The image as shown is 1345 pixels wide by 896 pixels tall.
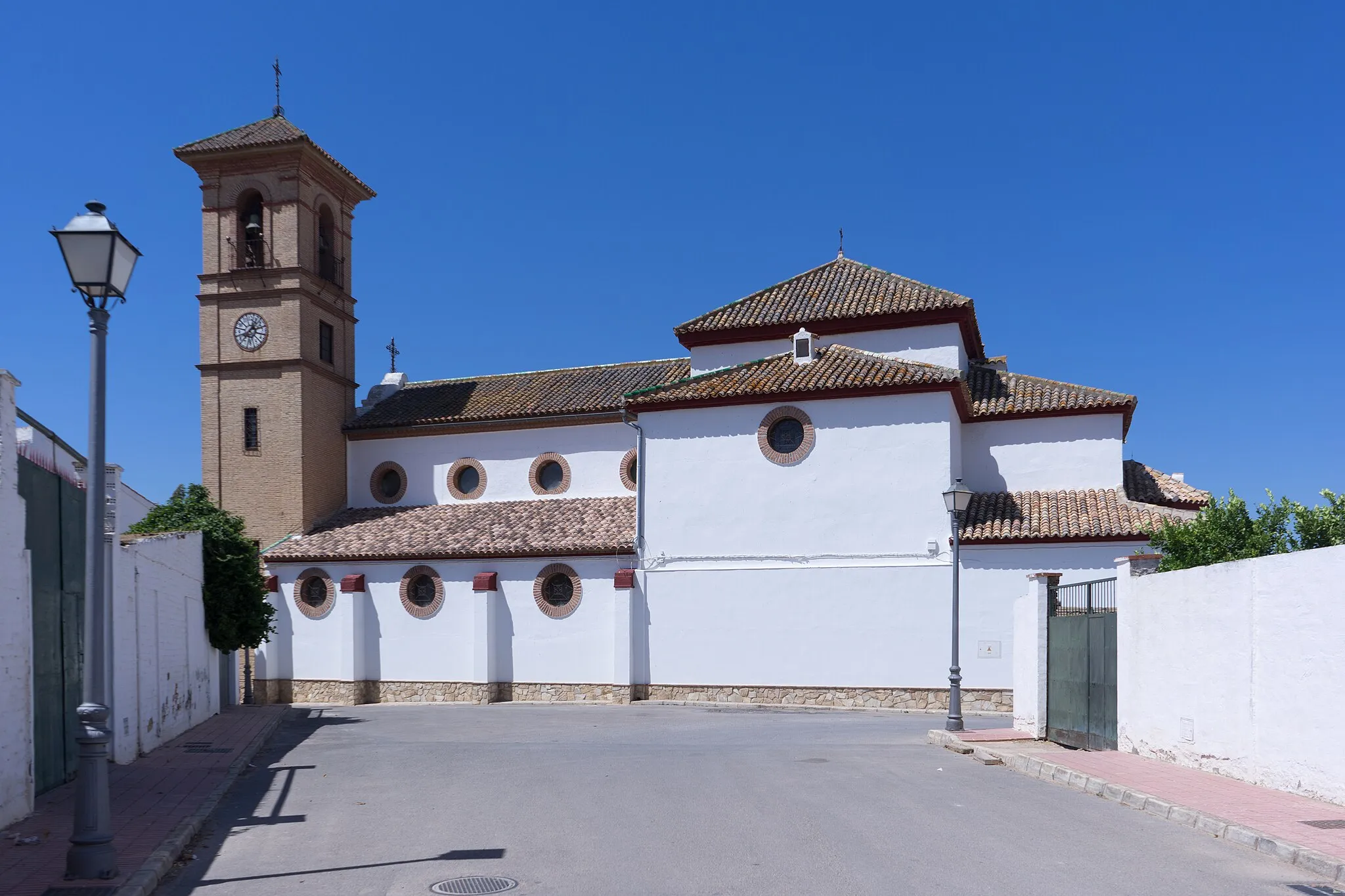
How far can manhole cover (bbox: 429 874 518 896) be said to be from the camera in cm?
718

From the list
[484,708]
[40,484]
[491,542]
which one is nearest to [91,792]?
[40,484]

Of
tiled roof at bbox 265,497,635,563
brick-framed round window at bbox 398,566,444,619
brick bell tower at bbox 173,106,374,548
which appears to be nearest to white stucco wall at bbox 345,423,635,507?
tiled roof at bbox 265,497,635,563

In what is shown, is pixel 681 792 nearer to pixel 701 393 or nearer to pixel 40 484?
pixel 40 484

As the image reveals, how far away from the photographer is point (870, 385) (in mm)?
23453

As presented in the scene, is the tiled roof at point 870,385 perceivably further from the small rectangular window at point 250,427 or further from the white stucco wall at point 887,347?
the small rectangular window at point 250,427

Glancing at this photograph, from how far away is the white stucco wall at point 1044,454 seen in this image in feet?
80.4

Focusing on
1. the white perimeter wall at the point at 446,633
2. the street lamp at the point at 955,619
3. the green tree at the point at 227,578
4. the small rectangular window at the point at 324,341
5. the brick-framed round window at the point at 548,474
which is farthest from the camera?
the small rectangular window at the point at 324,341

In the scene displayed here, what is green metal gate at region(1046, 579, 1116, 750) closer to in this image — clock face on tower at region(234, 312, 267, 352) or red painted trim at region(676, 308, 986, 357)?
red painted trim at region(676, 308, 986, 357)

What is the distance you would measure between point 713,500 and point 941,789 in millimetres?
13861

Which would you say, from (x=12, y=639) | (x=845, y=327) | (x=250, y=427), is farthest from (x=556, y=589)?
(x=12, y=639)

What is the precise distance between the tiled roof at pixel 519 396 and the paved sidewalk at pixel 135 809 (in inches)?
540

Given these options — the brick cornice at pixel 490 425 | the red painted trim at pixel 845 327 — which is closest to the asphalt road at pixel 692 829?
the red painted trim at pixel 845 327

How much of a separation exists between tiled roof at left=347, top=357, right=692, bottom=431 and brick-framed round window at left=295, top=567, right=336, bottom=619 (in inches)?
199

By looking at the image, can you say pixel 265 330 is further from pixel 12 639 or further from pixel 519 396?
pixel 12 639
